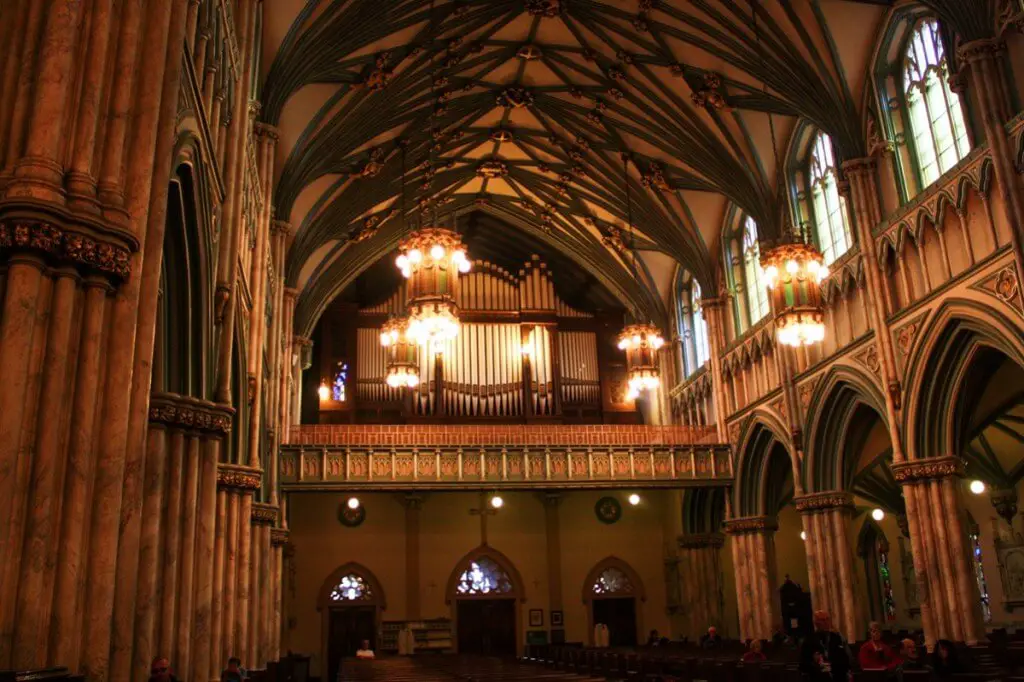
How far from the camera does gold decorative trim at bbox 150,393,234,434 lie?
10.5 metres

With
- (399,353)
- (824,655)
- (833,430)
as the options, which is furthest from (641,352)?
(824,655)

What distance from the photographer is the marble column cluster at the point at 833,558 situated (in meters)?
20.6

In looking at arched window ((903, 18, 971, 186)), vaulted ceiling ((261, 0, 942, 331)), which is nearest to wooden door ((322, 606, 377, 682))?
vaulted ceiling ((261, 0, 942, 331))

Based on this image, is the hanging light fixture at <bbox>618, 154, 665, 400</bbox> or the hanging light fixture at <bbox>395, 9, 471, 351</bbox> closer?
the hanging light fixture at <bbox>395, 9, 471, 351</bbox>

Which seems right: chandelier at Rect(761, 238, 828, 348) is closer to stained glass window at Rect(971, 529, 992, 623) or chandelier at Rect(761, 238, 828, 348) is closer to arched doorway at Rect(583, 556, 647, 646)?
stained glass window at Rect(971, 529, 992, 623)

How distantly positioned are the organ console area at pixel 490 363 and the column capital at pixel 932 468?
47.1 feet

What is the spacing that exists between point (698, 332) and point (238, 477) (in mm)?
17605

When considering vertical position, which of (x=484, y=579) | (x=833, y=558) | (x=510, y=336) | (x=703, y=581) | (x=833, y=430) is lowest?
(x=703, y=581)

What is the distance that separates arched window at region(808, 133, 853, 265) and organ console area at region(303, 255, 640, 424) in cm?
1142

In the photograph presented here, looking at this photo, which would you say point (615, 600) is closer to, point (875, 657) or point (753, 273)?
point (753, 273)

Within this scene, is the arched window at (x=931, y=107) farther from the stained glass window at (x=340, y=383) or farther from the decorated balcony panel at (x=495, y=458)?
the stained glass window at (x=340, y=383)

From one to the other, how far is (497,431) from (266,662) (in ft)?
26.6

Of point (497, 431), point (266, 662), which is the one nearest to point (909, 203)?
point (497, 431)

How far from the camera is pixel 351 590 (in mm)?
30375
